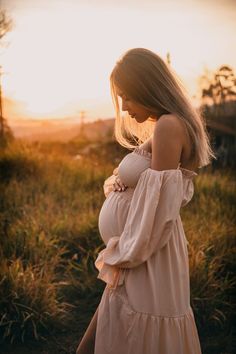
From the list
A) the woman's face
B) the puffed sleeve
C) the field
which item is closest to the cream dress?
the puffed sleeve

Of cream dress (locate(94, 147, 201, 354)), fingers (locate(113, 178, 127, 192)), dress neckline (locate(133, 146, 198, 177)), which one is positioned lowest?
cream dress (locate(94, 147, 201, 354))

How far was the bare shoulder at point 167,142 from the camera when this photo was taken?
2.21m

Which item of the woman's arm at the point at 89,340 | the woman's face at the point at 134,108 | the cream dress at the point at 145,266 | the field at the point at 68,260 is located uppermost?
the woman's face at the point at 134,108

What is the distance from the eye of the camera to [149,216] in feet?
7.27

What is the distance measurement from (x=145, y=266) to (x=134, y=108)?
760mm

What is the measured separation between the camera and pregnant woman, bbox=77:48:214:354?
7.36 ft

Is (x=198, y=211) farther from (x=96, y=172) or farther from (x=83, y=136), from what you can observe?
(x=83, y=136)

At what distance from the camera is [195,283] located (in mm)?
3852

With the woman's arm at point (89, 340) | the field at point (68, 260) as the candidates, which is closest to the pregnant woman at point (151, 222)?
the woman's arm at point (89, 340)

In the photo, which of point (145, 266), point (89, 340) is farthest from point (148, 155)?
point (89, 340)

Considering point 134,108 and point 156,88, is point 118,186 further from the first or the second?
point 156,88

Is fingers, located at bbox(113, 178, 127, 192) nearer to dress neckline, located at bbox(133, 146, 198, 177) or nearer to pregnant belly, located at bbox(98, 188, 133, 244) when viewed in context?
pregnant belly, located at bbox(98, 188, 133, 244)

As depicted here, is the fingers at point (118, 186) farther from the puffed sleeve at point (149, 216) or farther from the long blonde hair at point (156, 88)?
the long blonde hair at point (156, 88)

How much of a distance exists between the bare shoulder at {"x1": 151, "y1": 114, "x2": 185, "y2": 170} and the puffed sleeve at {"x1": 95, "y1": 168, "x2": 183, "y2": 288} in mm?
41
